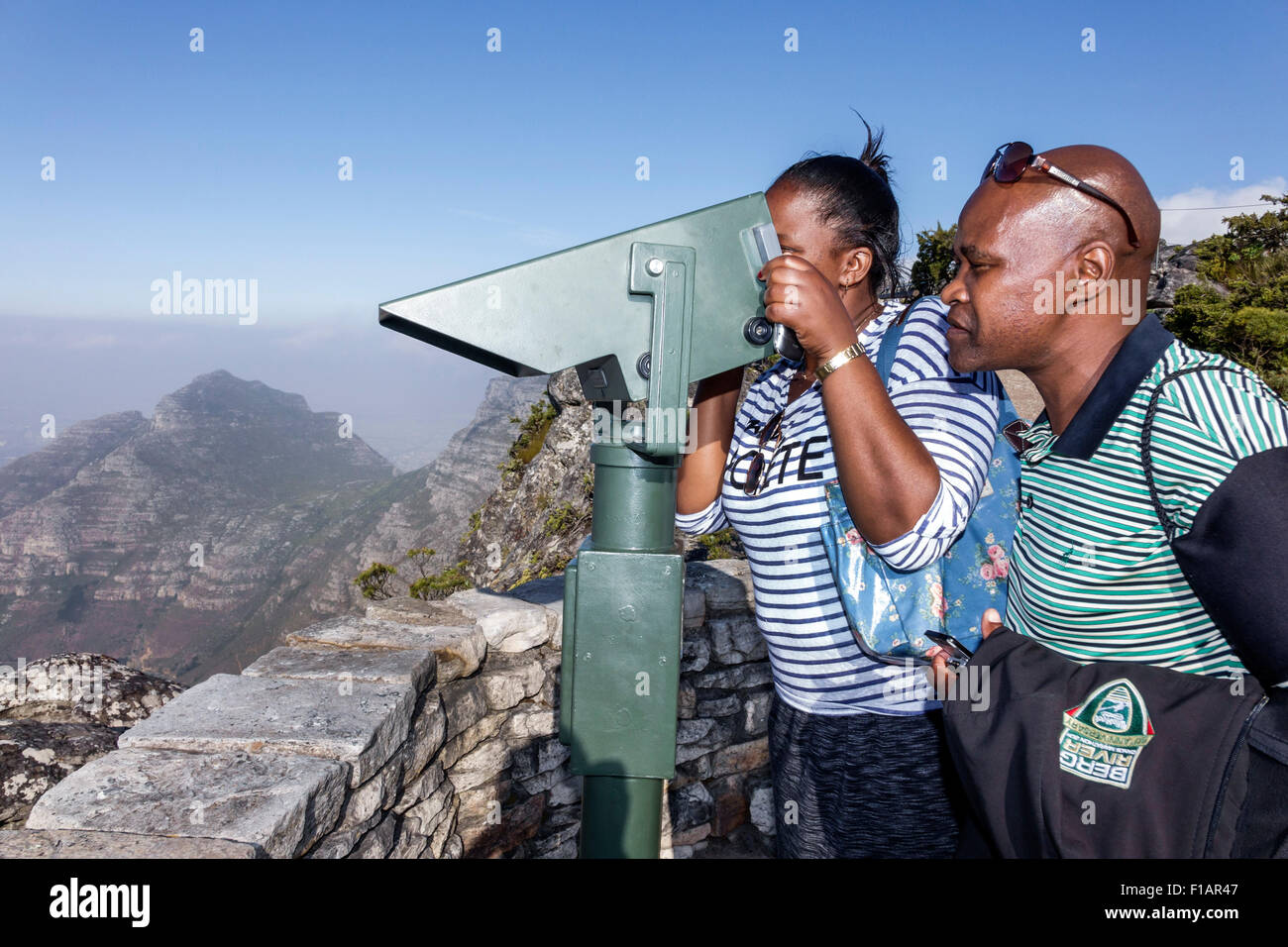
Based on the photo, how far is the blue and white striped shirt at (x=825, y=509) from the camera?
1.27 metres

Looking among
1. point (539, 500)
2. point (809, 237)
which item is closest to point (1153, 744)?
point (809, 237)

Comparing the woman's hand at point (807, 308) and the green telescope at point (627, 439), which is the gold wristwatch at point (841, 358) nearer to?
the woman's hand at point (807, 308)

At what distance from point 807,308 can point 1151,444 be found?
0.48 metres

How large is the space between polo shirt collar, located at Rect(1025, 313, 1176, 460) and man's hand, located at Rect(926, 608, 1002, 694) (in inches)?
13.7

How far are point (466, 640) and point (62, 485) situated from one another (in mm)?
108242

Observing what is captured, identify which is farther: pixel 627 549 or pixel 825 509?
pixel 825 509

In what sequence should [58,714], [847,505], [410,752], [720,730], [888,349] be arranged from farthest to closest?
[720,730] → [58,714] → [410,752] → [888,349] → [847,505]

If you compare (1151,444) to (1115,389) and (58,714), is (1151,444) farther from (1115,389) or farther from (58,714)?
(58,714)

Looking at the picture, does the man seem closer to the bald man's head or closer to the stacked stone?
the bald man's head

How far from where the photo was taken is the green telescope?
3.72 ft

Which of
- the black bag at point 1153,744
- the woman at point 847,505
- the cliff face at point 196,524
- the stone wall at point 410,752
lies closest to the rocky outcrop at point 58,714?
the stone wall at point 410,752

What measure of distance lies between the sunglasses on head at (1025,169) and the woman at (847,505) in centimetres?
26

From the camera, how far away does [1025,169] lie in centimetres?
119

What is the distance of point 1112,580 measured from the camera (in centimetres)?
101
